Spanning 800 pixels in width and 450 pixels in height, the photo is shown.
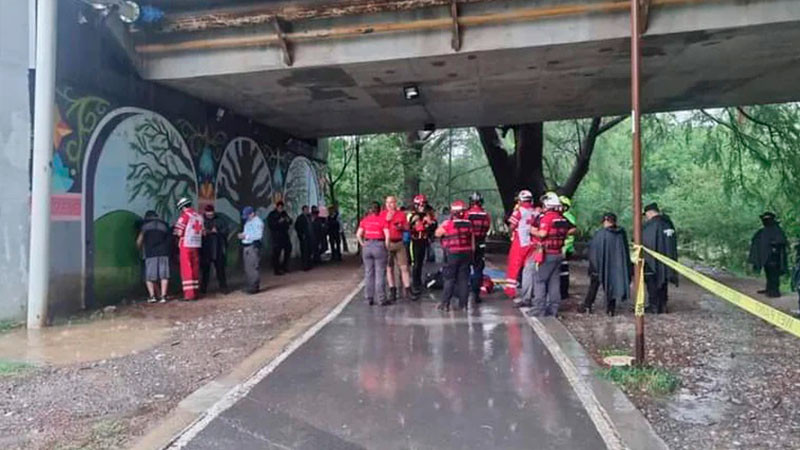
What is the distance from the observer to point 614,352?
23.9ft

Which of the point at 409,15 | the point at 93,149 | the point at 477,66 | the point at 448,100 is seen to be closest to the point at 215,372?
the point at 93,149

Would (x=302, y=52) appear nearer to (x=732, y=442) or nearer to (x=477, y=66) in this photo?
(x=477, y=66)

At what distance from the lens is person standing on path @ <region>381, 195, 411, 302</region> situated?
1101 centimetres

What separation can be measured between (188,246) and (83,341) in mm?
3876

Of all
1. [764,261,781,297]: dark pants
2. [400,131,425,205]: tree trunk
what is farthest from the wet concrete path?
[400,131,425,205]: tree trunk

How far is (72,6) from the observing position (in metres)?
10.6

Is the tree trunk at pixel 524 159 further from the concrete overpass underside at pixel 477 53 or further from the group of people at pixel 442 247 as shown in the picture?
the group of people at pixel 442 247

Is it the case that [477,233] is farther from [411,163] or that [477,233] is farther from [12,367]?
[411,163]

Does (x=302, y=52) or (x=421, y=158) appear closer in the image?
(x=302, y=52)

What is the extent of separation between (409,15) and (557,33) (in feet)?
8.08

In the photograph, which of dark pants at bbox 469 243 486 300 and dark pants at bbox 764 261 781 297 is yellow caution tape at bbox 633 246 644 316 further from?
dark pants at bbox 764 261 781 297

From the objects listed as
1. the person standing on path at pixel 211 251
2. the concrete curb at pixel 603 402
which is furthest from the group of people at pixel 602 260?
the person standing on path at pixel 211 251

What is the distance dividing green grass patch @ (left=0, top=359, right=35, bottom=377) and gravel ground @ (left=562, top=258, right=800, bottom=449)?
20.5ft

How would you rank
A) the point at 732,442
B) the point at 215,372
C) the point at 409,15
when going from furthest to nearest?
the point at 409,15, the point at 215,372, the point at 732,442
